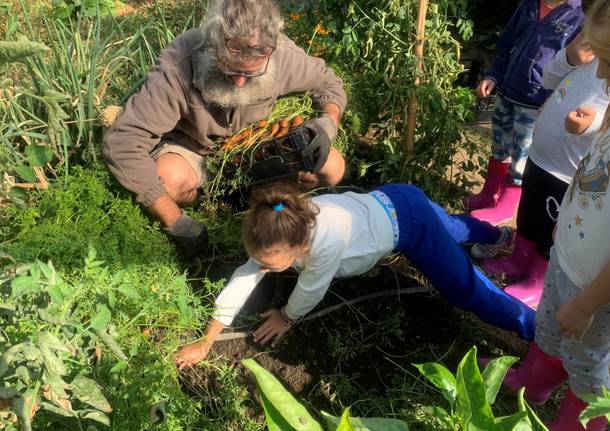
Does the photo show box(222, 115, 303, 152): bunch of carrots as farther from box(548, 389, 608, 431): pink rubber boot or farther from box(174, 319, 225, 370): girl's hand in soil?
box(548, 389, 608, 431): pink rubber boot

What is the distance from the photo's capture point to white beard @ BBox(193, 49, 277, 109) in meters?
2.20

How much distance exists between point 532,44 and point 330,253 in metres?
1.47

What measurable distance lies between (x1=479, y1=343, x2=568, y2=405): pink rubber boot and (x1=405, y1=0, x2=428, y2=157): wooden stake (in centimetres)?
124

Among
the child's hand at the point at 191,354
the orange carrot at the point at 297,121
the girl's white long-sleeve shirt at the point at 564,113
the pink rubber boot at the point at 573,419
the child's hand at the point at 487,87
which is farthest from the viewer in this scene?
the child's hand at the point at 487,87

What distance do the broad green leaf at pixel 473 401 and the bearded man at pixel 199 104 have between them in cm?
150

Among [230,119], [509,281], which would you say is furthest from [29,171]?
[509,281]

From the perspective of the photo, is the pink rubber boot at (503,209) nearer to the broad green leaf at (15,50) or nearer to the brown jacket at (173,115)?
the brown jacket at (173,115)

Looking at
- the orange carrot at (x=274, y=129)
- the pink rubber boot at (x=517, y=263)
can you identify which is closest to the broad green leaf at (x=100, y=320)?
the orange carrot at (x=274, y=129)

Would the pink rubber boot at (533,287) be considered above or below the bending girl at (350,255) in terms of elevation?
below

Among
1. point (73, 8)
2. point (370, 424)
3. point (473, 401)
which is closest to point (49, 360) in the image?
point (370, 424)

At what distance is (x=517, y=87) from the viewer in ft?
8.29

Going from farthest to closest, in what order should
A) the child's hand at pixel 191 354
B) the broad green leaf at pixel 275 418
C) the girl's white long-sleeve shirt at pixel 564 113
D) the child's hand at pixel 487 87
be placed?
the child's hand at pixel 487 87
the child's hand at pixel 191 354
the girl's white long-sleeve shirt at pixel 564 113
the broad green leaf at pixel 275 418

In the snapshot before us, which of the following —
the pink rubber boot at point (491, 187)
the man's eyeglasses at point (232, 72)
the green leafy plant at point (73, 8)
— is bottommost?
the pink rubber boot at point (491, 187)

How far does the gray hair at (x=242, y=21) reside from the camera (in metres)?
2.05
